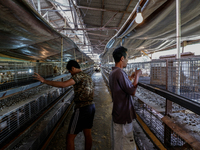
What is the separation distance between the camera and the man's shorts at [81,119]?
1.74 meters

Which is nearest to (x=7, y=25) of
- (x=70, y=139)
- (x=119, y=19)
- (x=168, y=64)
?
(x=70, y=139)

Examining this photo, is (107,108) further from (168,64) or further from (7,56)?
(7,56)

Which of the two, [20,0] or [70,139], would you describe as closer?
[20,0]

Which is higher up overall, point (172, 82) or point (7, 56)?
point (7, 56)

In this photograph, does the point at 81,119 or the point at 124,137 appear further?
the point at 81,119

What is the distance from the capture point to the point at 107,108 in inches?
163

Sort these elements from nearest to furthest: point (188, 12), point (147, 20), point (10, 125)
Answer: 1. point (10, 125)
2. point (188, 12)
3. point (147, 20)

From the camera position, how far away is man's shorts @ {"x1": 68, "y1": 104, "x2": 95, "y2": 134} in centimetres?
174

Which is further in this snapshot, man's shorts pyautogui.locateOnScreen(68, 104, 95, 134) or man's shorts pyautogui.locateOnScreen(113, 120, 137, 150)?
man's shorts pyautogui.locateOnScreen(68, 104, 95, 134)

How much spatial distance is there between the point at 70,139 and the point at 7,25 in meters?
2.52

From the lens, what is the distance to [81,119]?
1795 mm

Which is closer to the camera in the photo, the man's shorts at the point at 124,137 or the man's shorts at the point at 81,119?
the man's shorts at the point at 124,137

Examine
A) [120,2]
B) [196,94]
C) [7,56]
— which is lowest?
[196,94]

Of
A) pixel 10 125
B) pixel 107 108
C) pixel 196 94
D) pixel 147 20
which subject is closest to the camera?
pixel 196 94
